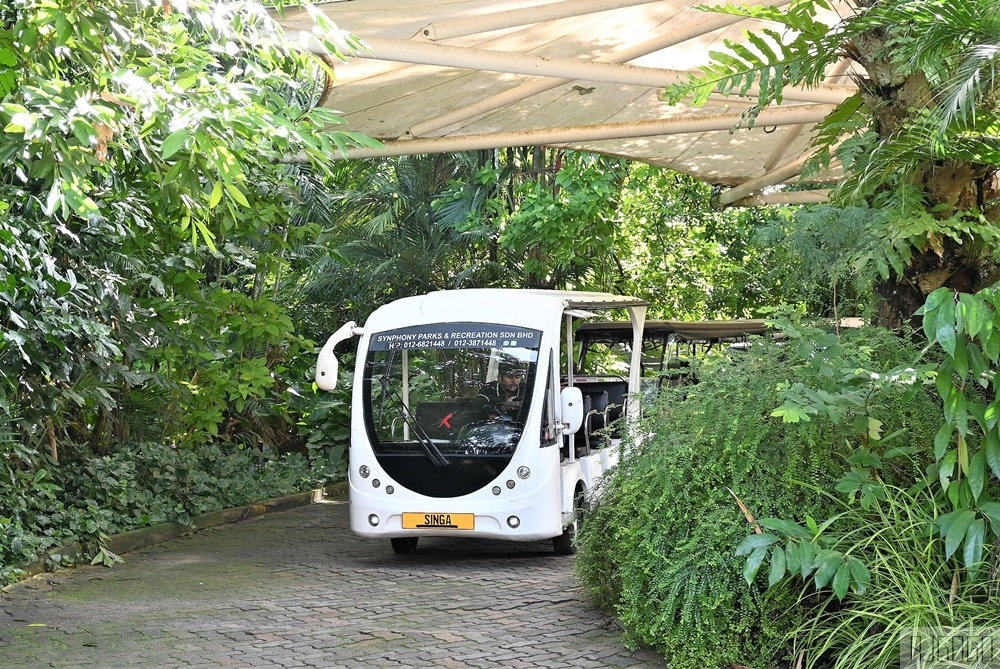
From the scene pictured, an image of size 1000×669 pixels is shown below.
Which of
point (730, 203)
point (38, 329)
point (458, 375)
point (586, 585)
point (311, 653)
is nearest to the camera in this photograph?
point (311, 653)

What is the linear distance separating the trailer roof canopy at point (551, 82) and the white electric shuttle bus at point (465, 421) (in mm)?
1717

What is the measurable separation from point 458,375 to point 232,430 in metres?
6.55

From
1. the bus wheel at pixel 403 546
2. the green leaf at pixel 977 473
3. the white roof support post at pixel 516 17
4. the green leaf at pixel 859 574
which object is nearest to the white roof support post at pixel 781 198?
the bus wheel at pixel 403 546

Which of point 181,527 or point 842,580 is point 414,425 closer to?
point 181,527

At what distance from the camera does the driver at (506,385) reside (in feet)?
32.1

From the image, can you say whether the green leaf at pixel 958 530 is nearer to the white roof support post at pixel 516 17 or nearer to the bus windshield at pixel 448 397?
the white roof support post at pixel 516 17

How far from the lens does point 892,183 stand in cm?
629

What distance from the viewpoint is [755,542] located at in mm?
5527

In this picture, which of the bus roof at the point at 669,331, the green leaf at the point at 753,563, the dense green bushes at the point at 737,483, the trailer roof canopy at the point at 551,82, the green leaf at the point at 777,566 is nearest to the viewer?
the green leaf at the point at 777,566

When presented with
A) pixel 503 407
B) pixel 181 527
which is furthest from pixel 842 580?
pixel 181 527

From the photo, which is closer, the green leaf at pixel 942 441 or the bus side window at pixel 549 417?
the green leaf at pixel 942 441

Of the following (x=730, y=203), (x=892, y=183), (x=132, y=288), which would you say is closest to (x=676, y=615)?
(x=892, y=183)

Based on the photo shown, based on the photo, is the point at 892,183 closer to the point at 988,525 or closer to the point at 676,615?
the point at 988,525

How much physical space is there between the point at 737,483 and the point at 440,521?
392 cm
